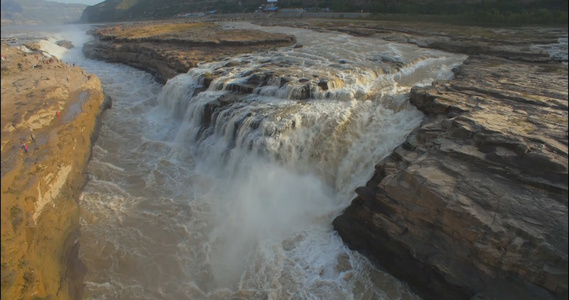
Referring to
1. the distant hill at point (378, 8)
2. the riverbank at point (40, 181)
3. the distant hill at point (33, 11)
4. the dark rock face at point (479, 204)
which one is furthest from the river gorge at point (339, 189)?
the distant hill at point (33, 11)

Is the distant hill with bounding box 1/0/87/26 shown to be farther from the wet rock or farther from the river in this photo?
the wet rock

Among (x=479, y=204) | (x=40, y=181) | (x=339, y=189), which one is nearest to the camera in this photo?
(x=479, y=204)

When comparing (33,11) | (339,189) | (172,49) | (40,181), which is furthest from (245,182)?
(172,49)

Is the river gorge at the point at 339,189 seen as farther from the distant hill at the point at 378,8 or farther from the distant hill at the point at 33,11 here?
the distant hill at the point at 33,11

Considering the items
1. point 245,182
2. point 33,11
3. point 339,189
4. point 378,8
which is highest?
point 378,8

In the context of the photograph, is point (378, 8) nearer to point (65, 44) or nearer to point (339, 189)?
point (65, 44)

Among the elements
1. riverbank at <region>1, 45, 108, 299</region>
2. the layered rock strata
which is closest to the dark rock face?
riverbank at <region>1, 45, 108, 299</region>

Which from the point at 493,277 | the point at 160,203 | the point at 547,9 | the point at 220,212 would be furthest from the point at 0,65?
the point at 493,277
